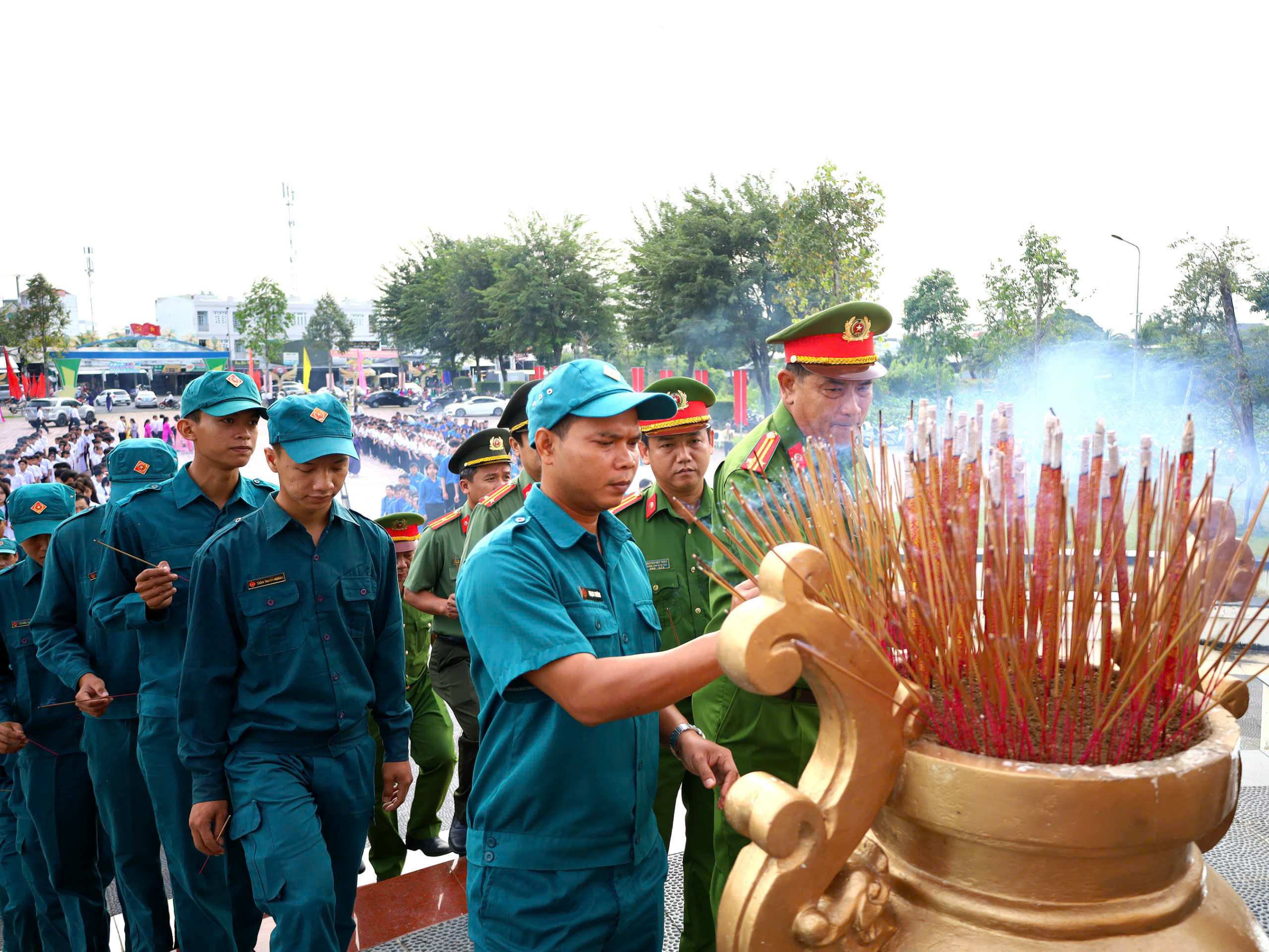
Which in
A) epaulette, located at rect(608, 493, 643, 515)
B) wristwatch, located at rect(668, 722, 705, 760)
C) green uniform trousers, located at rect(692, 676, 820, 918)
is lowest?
green uniform trousers, located at rect(692, 676, 820, 918)

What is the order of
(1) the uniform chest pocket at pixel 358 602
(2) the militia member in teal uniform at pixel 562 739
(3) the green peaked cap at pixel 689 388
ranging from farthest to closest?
(3) the green peaked cap at pixel 689 388 → (1) the uniform chest pocket at pixel 358 602 → (2) the militia member in teal uniform at pixel 562 739

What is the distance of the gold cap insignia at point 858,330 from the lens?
262 cm

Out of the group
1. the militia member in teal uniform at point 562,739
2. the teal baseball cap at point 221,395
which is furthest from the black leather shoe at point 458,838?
the militia member in teal uniform at point 562,739

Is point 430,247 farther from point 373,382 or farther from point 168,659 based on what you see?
point 168,659

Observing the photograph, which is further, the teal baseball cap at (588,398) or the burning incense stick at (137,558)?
the burning incense stick at (137,558)

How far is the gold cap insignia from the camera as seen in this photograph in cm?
262

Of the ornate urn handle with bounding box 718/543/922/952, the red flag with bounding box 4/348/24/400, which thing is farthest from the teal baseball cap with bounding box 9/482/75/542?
the red flag with bounding box 4/348/24/400

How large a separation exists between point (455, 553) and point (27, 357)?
1055 inches

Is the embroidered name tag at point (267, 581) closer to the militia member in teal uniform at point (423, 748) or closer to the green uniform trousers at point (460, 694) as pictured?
the militia member in teal uniform at point (423, 748)

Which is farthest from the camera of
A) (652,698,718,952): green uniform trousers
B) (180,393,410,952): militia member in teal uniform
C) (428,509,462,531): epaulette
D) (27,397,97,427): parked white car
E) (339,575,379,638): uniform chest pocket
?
(27,397,97,427): parked white car

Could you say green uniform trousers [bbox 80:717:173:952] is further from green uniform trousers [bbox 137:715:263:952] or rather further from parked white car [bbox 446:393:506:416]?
parked white car [bbox 446:393:506:416]

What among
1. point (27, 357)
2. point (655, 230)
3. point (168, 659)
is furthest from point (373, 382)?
point (168, 659)

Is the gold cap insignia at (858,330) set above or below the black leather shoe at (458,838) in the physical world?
above

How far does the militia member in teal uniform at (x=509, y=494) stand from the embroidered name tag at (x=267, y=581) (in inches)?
51.7
